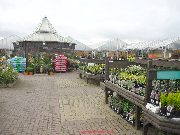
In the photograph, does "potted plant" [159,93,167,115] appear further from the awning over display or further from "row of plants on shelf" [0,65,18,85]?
the awning over display

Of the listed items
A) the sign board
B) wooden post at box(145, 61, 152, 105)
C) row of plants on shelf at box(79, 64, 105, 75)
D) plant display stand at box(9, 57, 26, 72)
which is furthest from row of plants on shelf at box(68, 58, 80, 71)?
the sign board

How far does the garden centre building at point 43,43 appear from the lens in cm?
2820

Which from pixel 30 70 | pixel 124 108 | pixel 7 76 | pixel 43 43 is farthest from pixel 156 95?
pixel 43 43

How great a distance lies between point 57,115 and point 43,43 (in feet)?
63.9

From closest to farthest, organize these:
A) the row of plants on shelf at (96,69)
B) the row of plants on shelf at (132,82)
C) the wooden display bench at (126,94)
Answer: the wooden display bench at (126,94) → the row of plants on shelf at (132,82) → the row of plants on shelf at (96,69)

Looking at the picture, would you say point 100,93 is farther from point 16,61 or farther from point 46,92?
point 16,61

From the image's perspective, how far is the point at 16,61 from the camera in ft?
74.4

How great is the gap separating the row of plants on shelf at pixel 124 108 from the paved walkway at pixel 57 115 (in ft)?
0.46

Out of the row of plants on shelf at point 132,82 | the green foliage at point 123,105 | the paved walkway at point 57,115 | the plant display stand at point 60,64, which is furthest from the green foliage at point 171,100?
the plant display stand at point 60,64

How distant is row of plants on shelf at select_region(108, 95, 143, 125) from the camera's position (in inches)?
307

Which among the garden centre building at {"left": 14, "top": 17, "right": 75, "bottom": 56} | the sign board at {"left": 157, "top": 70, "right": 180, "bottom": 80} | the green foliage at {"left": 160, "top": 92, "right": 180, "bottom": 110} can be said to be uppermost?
the garden centre building at {"left": 14, "top": 17, "right": 75, "bottom": 56}

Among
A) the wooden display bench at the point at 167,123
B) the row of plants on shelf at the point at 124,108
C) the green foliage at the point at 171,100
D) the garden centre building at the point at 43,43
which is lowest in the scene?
the row of plants on shelf at the point at 124,108

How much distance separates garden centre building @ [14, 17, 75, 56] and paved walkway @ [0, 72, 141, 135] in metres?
15.8

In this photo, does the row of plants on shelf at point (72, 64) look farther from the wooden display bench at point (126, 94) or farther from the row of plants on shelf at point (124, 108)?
the row of plants on shelf at point (124, 108)
